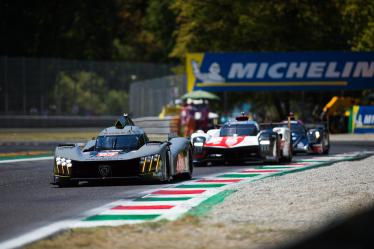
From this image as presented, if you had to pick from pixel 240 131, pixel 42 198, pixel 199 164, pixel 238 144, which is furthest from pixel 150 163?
pixel 199 164

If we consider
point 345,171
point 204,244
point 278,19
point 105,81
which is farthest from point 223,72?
point 204,244

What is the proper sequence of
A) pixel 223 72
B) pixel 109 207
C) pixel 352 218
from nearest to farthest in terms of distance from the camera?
1. pixel 352 218
2. pixel 109 207
3. pixel 223 72

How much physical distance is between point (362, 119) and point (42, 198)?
3451 centimetres

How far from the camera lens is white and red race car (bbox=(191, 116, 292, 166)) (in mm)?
22469

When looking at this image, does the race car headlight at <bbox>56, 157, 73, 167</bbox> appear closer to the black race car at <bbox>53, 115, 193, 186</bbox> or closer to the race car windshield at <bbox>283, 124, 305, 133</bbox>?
the black race car at <bbox>53, 115, 193, 186</bbox>

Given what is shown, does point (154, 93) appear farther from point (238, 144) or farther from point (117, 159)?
point (117, 159)

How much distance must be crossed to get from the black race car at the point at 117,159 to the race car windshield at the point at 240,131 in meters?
5.79

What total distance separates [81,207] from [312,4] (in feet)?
162

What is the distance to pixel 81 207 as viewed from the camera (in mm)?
12227

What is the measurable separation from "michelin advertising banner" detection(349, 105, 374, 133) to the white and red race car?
2357 cm

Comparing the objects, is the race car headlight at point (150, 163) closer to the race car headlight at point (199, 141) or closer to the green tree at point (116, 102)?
the race car headlight at point (199, 141)

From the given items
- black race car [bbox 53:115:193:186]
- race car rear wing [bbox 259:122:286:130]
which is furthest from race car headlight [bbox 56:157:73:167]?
race car rear wing [bbox 259:122:286:130]

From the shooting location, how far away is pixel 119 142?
1706 centimetres

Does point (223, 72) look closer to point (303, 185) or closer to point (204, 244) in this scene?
point (303, 185)
